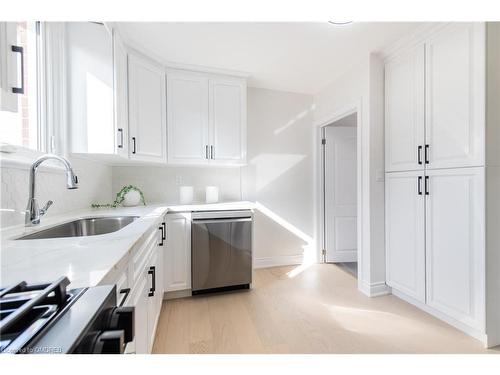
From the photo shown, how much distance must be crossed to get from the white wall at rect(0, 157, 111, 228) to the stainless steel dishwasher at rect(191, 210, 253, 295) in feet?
3.20

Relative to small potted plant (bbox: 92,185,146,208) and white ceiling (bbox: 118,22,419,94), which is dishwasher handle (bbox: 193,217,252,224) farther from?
white ceiling (bbox: 118,22,419,94)

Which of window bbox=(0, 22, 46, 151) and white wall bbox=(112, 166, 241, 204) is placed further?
white wall bbox=(112, 166, 241, 204)

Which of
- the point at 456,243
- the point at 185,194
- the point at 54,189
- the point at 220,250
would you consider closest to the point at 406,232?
the point at 456,243

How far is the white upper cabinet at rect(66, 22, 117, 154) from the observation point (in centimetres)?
177

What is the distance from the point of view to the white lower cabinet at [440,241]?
164 centimetres

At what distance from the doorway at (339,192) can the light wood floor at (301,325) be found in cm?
90

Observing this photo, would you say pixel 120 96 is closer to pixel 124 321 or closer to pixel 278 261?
pixel 124 321

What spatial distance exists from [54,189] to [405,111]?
2903 mm

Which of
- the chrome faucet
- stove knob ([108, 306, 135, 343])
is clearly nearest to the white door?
the chrome faucet

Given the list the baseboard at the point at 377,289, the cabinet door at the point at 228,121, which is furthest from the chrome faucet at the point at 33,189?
the baseboard at the point at 377,289

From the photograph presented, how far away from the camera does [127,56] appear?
2186 millimetres

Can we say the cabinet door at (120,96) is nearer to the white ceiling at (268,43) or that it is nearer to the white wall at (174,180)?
the white ceiling at (268,43)

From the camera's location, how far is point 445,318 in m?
1.91
